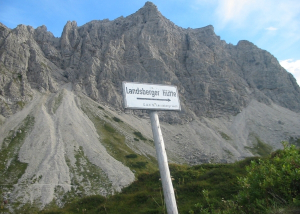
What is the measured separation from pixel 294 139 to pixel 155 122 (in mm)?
100505

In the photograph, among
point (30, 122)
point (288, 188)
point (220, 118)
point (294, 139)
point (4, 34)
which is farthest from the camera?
point (220, 118)

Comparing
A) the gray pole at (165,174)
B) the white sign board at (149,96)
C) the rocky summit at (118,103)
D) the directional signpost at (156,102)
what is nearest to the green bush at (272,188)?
the gray pole at (165,174)

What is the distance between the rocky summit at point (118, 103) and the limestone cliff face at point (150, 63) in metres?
0.57

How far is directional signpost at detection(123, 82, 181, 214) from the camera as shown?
8.82 meters

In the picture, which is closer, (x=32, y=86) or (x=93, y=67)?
(x=32, y=86)

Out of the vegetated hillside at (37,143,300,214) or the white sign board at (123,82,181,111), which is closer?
the vegetated hillside at (37,143,300,214)

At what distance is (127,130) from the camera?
80.5m

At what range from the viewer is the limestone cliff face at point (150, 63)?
99312mm

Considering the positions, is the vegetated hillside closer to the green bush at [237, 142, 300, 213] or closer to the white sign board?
the green bush at [237, 142, 300, 213]

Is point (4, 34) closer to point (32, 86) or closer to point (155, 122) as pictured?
point (32, 86)

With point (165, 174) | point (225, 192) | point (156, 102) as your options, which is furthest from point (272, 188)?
point (225, 192)

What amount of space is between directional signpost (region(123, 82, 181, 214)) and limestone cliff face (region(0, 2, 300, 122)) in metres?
88.1

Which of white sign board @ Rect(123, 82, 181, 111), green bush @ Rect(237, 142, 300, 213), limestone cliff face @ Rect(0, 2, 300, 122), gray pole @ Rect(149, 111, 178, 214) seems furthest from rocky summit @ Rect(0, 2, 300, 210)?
green bush @ Rect(237, 142, 300, 213)

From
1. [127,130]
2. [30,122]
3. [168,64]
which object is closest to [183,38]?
[168,64]
